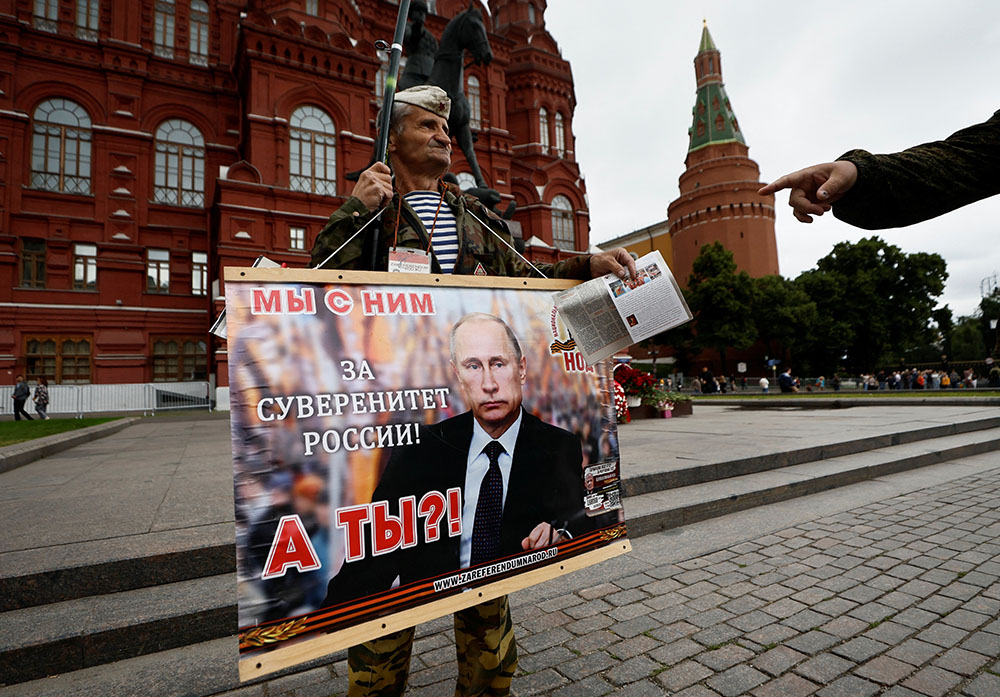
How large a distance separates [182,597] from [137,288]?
2476 centimetres

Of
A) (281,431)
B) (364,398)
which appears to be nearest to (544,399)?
(364,398)

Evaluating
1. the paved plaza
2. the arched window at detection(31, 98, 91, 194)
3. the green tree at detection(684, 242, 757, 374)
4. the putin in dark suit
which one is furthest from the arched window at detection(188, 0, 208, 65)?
the green tree at detection(684, 242, 757, 374)

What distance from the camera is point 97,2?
898 inches

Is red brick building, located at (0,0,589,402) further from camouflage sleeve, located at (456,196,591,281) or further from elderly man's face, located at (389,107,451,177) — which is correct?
camouflage sleeve, located at (456,196,591,281)

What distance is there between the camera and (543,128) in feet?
108

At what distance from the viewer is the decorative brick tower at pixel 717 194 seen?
148 feet

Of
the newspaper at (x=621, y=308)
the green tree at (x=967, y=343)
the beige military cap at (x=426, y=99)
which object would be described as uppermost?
the green tree at (x=967, y=343)

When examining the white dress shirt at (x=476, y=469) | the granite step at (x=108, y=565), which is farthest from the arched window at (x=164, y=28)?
the white dress shirt at (x=476, y=469)

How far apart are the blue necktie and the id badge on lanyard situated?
669 mm

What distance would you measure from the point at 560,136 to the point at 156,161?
23.1 m

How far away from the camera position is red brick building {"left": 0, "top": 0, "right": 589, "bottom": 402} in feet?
67.9

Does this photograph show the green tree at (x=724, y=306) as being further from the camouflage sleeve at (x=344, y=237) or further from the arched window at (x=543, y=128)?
the camouflage sleeve at (x=344, y=237)

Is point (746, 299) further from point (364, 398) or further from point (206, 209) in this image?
point (364, 398)

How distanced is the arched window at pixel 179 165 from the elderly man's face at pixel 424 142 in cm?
2657
